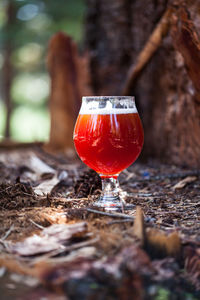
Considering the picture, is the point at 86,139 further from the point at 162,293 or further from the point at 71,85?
the point at 71,85

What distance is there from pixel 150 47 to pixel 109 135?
173 cm

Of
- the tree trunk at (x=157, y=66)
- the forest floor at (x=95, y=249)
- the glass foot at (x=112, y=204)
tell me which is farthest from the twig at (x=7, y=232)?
the tree trunk at (x=157, y=66)

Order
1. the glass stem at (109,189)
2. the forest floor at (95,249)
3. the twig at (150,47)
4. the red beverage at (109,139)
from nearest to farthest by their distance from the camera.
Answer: the forest floor at (95,249) < the red beverage at (109,139) < the glass stem at (109,189) < the twig at (150,47)

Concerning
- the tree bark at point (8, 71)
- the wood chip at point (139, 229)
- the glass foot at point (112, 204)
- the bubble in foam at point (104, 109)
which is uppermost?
the tree bark at point (8, 71)

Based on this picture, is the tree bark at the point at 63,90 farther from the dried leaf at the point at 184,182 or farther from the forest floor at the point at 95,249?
the forest floor at the point at 95,249

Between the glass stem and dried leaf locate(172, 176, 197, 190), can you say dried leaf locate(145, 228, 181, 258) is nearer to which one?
the glass stem

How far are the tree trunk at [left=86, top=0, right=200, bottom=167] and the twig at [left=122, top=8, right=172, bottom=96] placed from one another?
0.04m

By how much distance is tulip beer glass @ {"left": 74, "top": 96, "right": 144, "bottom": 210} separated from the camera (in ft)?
6.91

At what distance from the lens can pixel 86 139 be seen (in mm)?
2158

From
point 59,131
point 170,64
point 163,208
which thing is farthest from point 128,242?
point 59,131

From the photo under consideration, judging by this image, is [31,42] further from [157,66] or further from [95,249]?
[95,249]

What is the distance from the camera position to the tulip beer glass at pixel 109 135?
211cm

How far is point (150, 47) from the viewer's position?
11.6 feet

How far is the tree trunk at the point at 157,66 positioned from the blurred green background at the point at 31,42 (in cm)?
266
